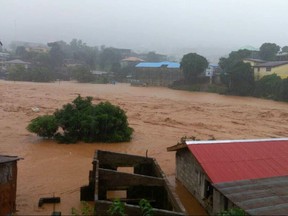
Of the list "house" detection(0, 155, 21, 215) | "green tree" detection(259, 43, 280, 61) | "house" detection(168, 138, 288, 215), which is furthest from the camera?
"green tree" detection(259, 43, 280, 61)

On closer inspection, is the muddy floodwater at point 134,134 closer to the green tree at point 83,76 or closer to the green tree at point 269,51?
the green tree at point 83,76

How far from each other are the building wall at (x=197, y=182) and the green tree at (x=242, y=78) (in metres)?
35.5

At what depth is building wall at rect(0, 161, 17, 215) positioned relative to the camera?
877 centimetres

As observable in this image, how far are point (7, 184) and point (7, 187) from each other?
0.24 feet

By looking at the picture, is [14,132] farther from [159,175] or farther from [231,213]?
[231,213]

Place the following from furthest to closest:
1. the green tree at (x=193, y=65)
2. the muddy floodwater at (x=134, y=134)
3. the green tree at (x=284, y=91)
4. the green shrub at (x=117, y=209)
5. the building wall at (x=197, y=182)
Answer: the green tree at (x=193, y=65) → the green tree at (x=284, y=91) → the muddy floodwater at (x=134, y=134) → the building wall at (x=197, y=182) → the green shrub at (x=117, y=209)

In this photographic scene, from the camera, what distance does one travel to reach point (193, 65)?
53469 millimetres

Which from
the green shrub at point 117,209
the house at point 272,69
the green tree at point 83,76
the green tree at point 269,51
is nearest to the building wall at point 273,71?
the house at point 272,69

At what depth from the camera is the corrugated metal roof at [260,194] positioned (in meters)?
7.54

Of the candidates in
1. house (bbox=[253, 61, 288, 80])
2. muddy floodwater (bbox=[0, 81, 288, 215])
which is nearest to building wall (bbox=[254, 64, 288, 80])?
house (bbox=[253, 61, 288, 80])

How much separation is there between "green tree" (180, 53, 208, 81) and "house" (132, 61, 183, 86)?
4497 mm

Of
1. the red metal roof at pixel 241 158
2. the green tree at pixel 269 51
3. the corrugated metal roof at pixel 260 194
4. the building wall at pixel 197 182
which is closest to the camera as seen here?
the corrugated metal roof at pixel 260 194

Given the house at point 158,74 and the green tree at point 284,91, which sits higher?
the house at point 158,74

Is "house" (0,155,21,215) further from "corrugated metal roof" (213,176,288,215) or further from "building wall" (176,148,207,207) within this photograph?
"building wall" (176,148,207,207)
